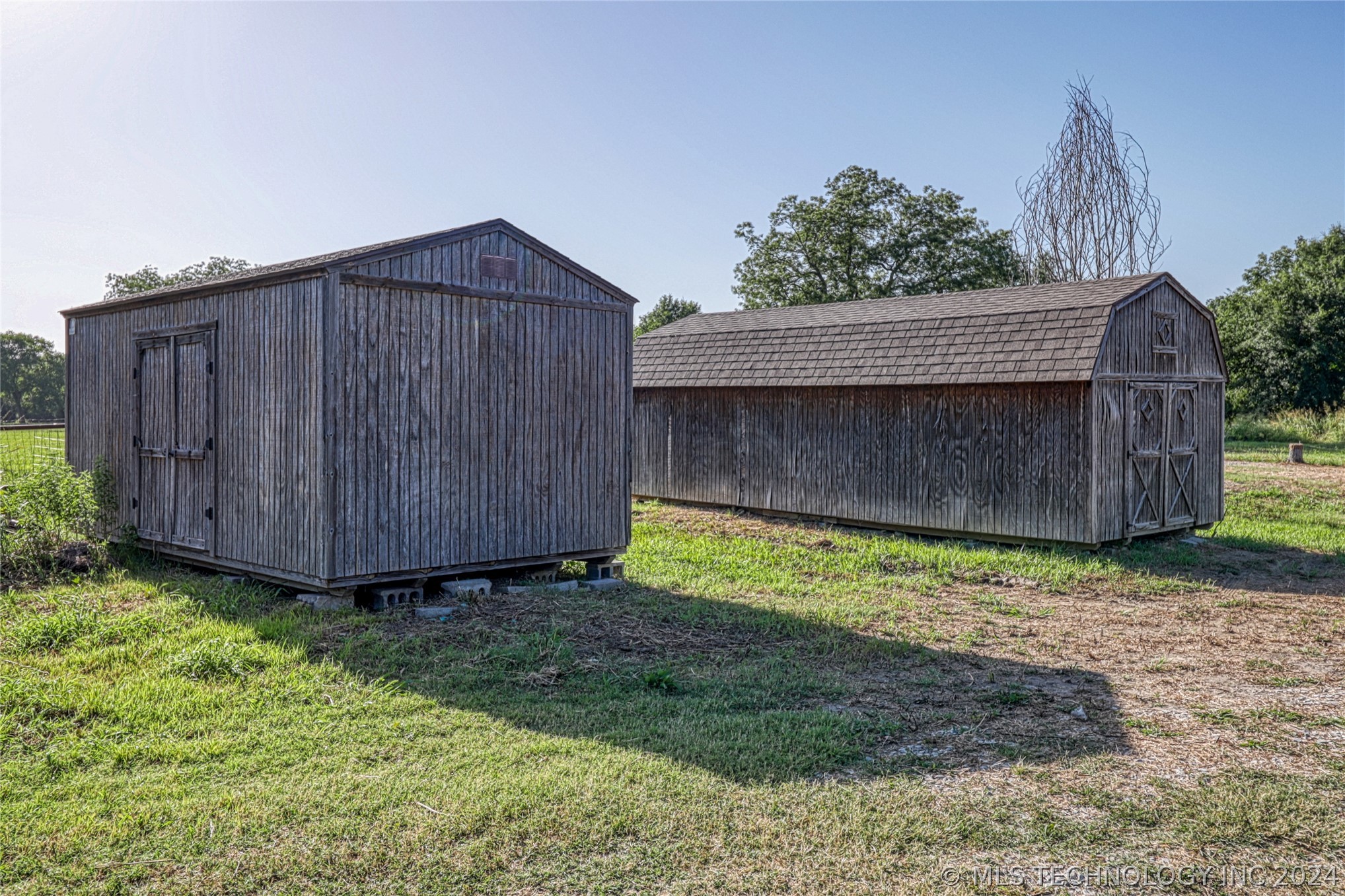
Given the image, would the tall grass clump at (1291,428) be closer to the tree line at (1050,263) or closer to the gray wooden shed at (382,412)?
the tree line at (1050,263)

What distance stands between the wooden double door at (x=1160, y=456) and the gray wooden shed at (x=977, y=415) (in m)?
0.03

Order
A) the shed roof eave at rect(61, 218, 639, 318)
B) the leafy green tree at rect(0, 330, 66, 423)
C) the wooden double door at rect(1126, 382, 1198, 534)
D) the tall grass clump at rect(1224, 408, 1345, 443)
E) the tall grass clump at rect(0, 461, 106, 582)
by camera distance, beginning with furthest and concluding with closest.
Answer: the leafy green tree at rect(0, 330, 66, 423)
the tall grass clump at rect(1224, 408, 1345, 443)
the wooden double door at rect(1126, 382, 1198, 534)
the tall grass clump at rect(0, 461, 106, 582)
the shed roof eave at rect(61, 218, 639, 318)

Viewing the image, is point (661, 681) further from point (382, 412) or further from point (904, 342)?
point (904, 342)

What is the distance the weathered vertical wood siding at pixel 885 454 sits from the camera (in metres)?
12.9

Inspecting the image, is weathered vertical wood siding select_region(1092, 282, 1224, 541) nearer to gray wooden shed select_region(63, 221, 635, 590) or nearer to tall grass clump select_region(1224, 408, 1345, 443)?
gray wooden shed select_region(63, 221, 635, 590)

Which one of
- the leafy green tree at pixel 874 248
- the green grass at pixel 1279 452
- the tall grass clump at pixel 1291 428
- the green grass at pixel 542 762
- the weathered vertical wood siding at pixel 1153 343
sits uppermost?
the leafy green tree at pixel 874 248

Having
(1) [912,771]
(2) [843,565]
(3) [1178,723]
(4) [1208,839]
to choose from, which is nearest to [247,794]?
(1) [912,771]

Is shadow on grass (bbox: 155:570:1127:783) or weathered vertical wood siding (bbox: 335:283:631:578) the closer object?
shadow on grass (bbox: 155:570:1127:783)

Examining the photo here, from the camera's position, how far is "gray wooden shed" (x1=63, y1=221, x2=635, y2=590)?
27.7ft

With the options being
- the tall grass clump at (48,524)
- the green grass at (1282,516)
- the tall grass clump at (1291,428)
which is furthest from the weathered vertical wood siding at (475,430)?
the tall grass clump at (1291,428)

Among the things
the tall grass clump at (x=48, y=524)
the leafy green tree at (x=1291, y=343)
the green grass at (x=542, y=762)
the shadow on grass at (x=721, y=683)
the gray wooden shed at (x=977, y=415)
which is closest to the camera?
the green grass at (x=542, y=762)

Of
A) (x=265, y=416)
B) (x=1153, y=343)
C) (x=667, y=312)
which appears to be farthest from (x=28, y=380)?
(x=1153, y=343)

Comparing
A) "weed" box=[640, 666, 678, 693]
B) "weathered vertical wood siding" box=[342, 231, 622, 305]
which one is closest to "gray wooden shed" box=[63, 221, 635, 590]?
"weathered vertical wood siding" box=[342, 231, 622, 305]

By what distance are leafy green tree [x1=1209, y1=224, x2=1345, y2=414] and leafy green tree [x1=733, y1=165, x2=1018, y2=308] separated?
29.8ft
